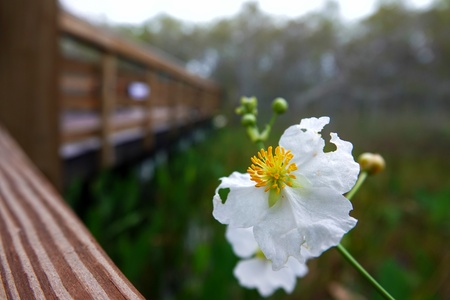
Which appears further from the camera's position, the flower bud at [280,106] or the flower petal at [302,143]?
the flower bud at [280,106]

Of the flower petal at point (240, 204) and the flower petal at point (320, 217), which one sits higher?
the flower petal at point (240, 204)

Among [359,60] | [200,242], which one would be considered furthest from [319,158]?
[359,60]

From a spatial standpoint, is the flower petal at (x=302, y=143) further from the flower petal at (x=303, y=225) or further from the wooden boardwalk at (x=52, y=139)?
the wooden boardwalk at (x=52, y=139)

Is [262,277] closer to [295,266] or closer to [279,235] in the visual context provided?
[295,266]

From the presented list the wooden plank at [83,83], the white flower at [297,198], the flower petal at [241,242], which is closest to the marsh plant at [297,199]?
the white flower at [297,198]

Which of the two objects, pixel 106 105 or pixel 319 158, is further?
pixel 106 105

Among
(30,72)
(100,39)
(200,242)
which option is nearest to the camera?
(30,72)

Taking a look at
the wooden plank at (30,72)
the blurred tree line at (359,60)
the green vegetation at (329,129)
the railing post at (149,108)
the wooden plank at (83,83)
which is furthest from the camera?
the blurred tree line at (359,60)
